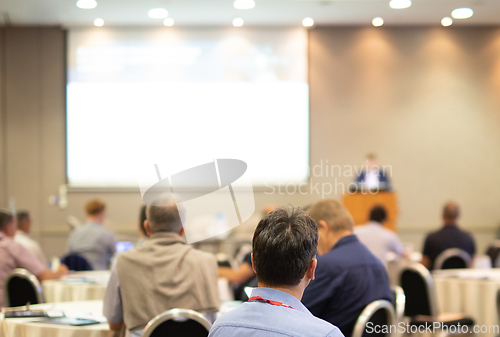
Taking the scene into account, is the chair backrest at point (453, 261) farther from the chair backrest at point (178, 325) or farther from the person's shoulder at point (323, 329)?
the person's shoulder at point (323, 329)

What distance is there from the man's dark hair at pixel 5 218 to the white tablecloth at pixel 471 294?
369 cm

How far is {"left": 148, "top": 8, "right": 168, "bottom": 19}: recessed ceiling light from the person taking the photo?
819 centimetres

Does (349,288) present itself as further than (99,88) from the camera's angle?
No

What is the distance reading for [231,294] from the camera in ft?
13.6

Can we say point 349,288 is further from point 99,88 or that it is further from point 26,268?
point 99,88

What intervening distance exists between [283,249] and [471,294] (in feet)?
12.0

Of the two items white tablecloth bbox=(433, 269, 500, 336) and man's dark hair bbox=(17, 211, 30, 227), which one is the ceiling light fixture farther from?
white tablecloth bbox=(433, 269, 500, 336)

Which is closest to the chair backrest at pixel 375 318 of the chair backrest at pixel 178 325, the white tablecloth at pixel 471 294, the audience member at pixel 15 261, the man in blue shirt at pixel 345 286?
the man in blue shirt at pixel 345 286

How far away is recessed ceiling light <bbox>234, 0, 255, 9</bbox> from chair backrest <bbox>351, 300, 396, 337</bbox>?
622cm

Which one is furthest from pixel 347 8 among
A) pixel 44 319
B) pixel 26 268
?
pixel 44 319

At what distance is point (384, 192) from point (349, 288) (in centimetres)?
562

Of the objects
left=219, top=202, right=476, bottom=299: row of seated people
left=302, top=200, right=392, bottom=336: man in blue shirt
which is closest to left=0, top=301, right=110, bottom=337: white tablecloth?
left=302, top=200, right=392, bottom=336: man in blue shirt

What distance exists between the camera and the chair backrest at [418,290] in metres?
3.90

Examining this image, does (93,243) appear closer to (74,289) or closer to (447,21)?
(74,289)
